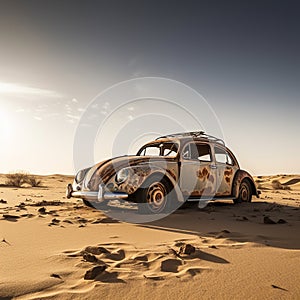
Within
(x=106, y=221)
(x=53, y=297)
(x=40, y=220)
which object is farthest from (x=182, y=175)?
(x=53, y=297)

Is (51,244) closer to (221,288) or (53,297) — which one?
(53,297)

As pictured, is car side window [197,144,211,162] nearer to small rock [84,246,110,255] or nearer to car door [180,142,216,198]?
car door [180,142,216,198]

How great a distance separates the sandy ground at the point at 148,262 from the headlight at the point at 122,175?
1364 millimetres

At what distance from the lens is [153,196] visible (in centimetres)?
620

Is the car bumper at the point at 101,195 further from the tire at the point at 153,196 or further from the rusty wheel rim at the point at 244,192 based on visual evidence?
the rusty wheel rim at the point at 244,192

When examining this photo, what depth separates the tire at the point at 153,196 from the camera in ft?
19.9

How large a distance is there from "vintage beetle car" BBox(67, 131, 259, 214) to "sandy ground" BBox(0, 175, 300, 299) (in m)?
1.35

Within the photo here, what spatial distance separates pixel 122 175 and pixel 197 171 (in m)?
2.09

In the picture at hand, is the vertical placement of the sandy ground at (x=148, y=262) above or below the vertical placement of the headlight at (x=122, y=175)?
below

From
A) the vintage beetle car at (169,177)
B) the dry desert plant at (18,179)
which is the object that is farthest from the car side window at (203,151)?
the dry desert plant at (18,179)

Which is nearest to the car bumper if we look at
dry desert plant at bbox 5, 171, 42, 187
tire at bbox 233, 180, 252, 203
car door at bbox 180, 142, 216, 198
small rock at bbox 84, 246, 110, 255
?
car door at bbox 180, 142, 216, 198

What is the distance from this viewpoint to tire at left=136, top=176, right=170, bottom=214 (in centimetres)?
605

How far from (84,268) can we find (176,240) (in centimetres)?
151

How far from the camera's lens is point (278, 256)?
2.95 metres
